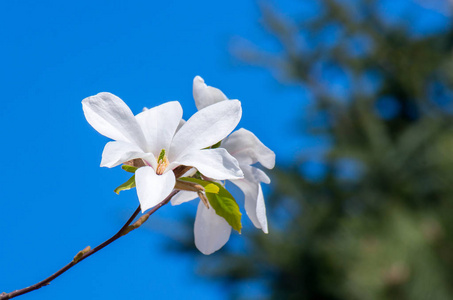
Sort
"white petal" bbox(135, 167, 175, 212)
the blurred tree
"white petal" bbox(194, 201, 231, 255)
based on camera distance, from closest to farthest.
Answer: "white petal" bbox(135, 167, 175, 212) < "white petal" bbox(194, 201, 231, 255) < the blurred tree

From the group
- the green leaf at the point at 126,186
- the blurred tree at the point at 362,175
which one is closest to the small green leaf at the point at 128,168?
the green leaf at the point at 126,186

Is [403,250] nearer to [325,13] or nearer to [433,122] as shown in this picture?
[433,122]

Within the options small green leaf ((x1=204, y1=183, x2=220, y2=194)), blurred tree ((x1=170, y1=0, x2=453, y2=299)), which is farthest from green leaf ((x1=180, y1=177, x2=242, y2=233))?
blurred tree ((x1=170, y1=0, x2=453, y2=299))

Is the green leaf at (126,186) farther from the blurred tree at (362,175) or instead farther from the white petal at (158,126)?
the blurred tree at (362,175)

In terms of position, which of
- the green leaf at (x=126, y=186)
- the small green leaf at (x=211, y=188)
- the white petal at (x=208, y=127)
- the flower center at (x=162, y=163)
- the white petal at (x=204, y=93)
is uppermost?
the white petal at (x=204, y=93)

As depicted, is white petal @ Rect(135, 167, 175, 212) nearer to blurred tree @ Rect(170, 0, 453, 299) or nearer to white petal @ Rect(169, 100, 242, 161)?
white petal @ Rect(169, 100, 242, 161)

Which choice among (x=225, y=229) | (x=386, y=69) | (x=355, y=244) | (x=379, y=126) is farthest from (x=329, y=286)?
(x=225, y=229)
